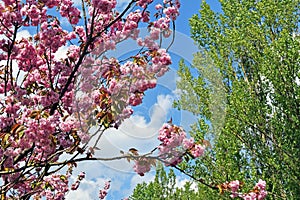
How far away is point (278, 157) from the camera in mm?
8141

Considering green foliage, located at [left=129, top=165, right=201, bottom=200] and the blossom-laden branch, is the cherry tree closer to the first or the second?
the blossom-laden branch

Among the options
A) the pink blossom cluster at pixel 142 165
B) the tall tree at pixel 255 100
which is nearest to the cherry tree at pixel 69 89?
the pink blossom cluster at pixel 142 165

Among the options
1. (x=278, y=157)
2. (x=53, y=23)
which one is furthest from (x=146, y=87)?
(x=278, y=157)

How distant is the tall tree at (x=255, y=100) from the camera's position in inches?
319

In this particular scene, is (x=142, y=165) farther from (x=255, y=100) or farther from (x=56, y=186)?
(x=255, y=100)

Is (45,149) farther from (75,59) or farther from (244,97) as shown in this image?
(244,97)

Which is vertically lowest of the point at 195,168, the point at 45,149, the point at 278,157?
the point at 45,149

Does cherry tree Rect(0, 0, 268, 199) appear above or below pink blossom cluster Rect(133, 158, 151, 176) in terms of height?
above

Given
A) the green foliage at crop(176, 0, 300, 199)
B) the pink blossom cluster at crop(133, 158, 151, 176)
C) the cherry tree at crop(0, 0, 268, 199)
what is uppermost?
the green foliage at crop(176, 0, 300, 199)

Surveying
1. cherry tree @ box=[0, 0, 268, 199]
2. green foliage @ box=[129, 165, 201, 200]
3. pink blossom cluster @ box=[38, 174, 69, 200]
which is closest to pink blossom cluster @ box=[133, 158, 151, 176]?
cherry tree @ box=[0, 0, 268, 199]

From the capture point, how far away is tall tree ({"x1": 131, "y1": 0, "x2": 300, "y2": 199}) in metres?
Result: 8.10

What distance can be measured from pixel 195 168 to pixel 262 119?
6.01 feet

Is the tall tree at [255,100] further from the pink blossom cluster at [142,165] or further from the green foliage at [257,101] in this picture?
the pink blossom cluster at [142,165]

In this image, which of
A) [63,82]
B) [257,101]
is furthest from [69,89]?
[257,101]
